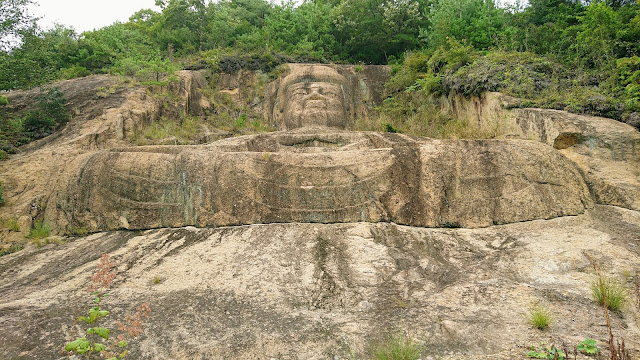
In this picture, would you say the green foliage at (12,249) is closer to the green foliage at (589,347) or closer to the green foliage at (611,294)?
the green foliage at (589,347)

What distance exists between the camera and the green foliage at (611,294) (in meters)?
4.62

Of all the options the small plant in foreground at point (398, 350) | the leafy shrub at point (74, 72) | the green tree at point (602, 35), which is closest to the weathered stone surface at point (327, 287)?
the small plant in foreground at point (398, 350)

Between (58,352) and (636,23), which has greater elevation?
(636,23)

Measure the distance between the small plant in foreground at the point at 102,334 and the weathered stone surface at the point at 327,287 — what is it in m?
0.18

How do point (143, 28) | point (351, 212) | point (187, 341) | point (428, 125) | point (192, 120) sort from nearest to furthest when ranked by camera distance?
point (187, 341)
point (351, 212)
point (428, 125)
point (192, 120)
point (143, 28)

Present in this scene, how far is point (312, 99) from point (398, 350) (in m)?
9.49

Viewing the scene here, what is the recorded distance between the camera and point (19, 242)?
287 inches

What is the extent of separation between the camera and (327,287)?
5539 millimetres

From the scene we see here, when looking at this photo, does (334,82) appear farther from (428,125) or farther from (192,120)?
(192,120)

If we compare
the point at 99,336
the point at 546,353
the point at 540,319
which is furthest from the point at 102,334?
the point at 540,319

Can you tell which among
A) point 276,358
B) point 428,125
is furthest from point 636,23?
point 276,358

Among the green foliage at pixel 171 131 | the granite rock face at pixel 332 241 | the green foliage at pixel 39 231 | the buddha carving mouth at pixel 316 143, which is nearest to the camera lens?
the granite rock face at pixel 332 241

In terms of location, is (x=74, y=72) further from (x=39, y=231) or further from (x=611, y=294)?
(x=611, y=294)

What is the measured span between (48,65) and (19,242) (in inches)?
312
